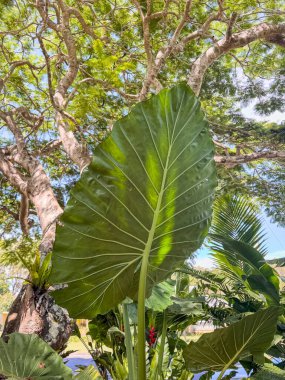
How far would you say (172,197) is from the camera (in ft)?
2.57

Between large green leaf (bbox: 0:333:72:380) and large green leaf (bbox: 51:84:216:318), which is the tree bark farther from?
large green leaf (bbox: 51:84:216:318)

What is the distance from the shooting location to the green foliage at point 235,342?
94 centimetres

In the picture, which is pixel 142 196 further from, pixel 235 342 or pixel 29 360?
pixel 29 360

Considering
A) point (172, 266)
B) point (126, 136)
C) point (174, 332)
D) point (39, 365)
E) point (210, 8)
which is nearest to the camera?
point (126, 136)

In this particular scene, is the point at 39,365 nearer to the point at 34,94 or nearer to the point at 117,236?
the point at 117,236

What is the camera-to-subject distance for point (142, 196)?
2.55ft

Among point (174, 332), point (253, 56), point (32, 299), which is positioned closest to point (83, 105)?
point (32, 299)

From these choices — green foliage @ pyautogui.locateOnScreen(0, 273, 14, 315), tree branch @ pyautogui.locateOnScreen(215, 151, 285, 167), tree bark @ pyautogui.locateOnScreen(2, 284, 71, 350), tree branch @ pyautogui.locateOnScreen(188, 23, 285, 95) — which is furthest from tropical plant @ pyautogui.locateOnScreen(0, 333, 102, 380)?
green foliage @ pyautogui.locateOnScreen(0, 273, 14, 315)

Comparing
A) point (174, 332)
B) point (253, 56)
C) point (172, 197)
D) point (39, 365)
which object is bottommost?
point (174, 332)

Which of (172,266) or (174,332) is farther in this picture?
(174,332)

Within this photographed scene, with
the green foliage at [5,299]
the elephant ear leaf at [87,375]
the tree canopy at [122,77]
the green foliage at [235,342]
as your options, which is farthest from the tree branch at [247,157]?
the green foliage at [5,299]

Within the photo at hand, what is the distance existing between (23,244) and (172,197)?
4824 mm

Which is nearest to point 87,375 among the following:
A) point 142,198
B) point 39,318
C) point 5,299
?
point 142,198

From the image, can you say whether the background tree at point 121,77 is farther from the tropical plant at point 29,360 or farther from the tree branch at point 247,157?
the tropical plant at point 29,360
